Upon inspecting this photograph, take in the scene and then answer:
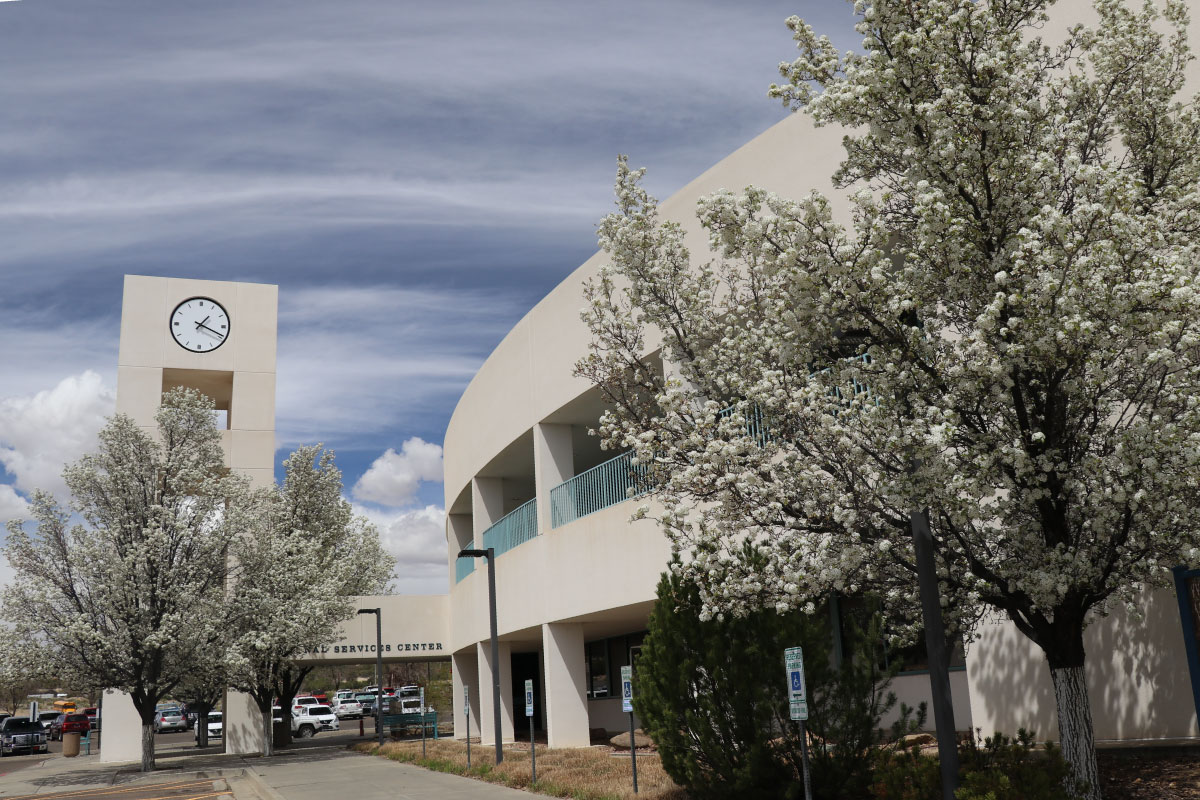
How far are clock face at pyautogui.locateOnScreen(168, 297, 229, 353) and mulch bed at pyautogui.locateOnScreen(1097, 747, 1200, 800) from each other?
35.4 metres

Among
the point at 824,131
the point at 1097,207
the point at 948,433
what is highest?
the point at 824,131

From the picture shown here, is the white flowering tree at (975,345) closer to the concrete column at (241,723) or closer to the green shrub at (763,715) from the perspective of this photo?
the green shrub at (763,715)

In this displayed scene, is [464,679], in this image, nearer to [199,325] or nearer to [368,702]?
[199,325]

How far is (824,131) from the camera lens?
47.2ft

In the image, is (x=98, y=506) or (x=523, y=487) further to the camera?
(x=523, y=487)

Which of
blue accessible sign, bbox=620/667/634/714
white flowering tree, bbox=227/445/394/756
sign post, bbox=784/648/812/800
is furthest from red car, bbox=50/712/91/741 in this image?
sign post, bbox=784/648/812/800

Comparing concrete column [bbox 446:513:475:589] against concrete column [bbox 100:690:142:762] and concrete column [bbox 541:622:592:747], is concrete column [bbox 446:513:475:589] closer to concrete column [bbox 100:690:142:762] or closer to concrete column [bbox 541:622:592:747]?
concrete column [bbox 100:690:142:762]

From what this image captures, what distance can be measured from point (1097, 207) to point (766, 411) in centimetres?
303

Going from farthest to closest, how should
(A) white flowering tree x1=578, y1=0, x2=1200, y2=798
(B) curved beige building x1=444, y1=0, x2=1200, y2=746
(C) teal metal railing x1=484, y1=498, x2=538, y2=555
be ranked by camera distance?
(C) teal metal railing x1=484, y1=498, x2=538, y2=555
(B) curved beige building x1=444, y1=0, x2=1200, y2=746
(A) white flowering tree x1=578, y1=0, x2=1200, y2=798

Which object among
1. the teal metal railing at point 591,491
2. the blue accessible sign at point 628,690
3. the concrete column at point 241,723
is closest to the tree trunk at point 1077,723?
the blue accessible sign at point 628,690

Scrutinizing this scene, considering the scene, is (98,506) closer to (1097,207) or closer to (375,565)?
(375,565)

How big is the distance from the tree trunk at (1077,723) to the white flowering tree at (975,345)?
0.02m

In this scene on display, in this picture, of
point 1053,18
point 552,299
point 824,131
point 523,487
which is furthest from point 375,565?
point 1053,18

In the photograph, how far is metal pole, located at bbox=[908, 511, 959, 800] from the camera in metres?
8.05
